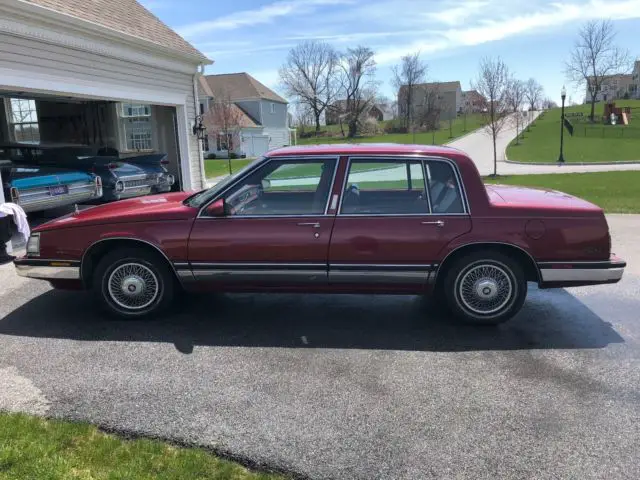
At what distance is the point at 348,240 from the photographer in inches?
188

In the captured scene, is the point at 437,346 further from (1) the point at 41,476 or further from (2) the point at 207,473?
(1) the point at 41,476

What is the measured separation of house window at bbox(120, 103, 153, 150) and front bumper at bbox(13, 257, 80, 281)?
10.4 meters

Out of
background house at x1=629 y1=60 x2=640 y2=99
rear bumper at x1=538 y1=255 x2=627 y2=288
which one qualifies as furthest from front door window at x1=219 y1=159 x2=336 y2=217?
background house at x1=629 y1=60 x2=640 y2=99

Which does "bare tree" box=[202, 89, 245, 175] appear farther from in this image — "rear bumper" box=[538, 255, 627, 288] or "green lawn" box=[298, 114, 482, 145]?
"rear bumper" box=[538, 255, 627, 288]

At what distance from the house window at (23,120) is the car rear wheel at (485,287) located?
43.3 ft

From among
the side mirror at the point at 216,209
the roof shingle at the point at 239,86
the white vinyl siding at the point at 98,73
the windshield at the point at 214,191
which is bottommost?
the side mirror at the point at 216,209

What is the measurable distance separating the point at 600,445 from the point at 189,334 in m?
3.26

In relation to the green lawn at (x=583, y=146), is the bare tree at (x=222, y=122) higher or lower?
higher

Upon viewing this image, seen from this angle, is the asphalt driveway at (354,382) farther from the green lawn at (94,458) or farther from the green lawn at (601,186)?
the green lawn at (601,186)

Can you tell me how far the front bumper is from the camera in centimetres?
502

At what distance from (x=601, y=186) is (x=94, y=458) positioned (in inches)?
723

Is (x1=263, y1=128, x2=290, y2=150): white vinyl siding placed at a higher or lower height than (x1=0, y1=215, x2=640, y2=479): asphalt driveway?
higher

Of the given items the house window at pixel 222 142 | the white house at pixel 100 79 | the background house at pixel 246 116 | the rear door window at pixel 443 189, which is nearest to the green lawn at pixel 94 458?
the rear door window at pixel 443 189

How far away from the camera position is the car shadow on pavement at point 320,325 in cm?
462
